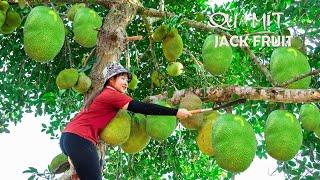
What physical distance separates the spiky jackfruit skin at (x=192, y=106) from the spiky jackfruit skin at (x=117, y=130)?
0.31m

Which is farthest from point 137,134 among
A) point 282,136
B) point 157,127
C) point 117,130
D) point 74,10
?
point 74,10

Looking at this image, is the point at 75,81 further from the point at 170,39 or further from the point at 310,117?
the point at 310,117

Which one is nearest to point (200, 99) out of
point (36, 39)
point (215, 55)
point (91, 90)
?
point (215, 55)

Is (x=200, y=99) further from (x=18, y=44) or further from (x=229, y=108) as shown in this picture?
(x=18, y=44)

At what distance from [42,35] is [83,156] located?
693 mm

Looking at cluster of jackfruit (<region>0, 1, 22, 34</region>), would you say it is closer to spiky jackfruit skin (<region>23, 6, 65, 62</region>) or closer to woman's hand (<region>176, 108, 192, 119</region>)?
spiky jackfruit skin (<region>23, 6, 65, 62</region>)

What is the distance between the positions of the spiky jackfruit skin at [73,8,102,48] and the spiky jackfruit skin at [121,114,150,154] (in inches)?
22.5

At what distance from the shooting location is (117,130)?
100 inches

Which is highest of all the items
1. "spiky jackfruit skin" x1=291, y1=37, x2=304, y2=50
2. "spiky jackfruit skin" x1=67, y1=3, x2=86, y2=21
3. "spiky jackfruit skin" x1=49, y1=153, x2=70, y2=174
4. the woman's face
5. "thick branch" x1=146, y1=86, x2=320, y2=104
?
"spiky jackfruit skin" x1=67, y1=3, x2=86, y2=21

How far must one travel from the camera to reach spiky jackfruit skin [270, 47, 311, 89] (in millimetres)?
2496

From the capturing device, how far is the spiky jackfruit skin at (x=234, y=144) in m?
2.19

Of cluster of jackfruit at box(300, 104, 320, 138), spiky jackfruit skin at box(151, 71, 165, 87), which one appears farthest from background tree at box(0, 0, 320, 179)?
cluster of jackfruit at box(300, 104, 320, 138)

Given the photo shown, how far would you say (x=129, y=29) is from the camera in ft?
14.9

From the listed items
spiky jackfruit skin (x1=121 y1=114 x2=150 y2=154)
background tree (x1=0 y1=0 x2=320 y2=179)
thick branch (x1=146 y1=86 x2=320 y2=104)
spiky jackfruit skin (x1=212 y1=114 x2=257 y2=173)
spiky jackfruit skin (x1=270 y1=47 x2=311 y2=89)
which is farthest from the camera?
background tree (x1=0 y1=0 x2=320 y2=179)
